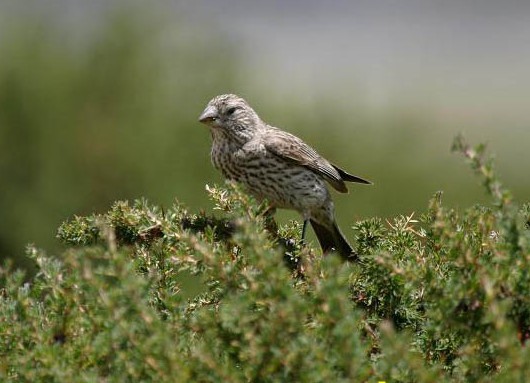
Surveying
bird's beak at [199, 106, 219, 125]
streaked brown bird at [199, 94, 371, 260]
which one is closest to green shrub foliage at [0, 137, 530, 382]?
streaked brown bird at [199, 94, 371, 260]

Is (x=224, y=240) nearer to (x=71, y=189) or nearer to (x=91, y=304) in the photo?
(x=91, y=304)

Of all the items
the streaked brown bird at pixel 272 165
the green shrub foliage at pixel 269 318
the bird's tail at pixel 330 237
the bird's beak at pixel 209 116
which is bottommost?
the green shrub foliage at pixel 269 318

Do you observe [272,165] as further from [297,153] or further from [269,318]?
[269,318]

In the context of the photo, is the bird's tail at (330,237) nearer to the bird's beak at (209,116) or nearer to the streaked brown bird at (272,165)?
the streaked brown bird at (272,165)

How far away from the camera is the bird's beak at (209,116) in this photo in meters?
5.57

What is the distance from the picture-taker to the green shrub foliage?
2238mm

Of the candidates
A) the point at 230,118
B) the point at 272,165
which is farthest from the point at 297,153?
the point at 230,118

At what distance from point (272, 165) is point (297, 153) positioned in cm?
20

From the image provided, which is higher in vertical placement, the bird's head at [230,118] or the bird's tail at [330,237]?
the bird's head at [230,118]

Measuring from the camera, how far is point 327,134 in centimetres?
1024

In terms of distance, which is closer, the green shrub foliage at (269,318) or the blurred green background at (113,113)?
the green shrub foliage at (269,318)

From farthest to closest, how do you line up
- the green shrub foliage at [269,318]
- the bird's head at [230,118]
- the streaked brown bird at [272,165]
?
the bird's head at [230,118] < the streaked brown bird at [272,165] < the green shrub foliage at [269,318]

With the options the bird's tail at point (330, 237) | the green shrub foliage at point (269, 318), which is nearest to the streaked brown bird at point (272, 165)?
the bird's tail at point (330, 237)

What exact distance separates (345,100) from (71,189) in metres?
3.30
